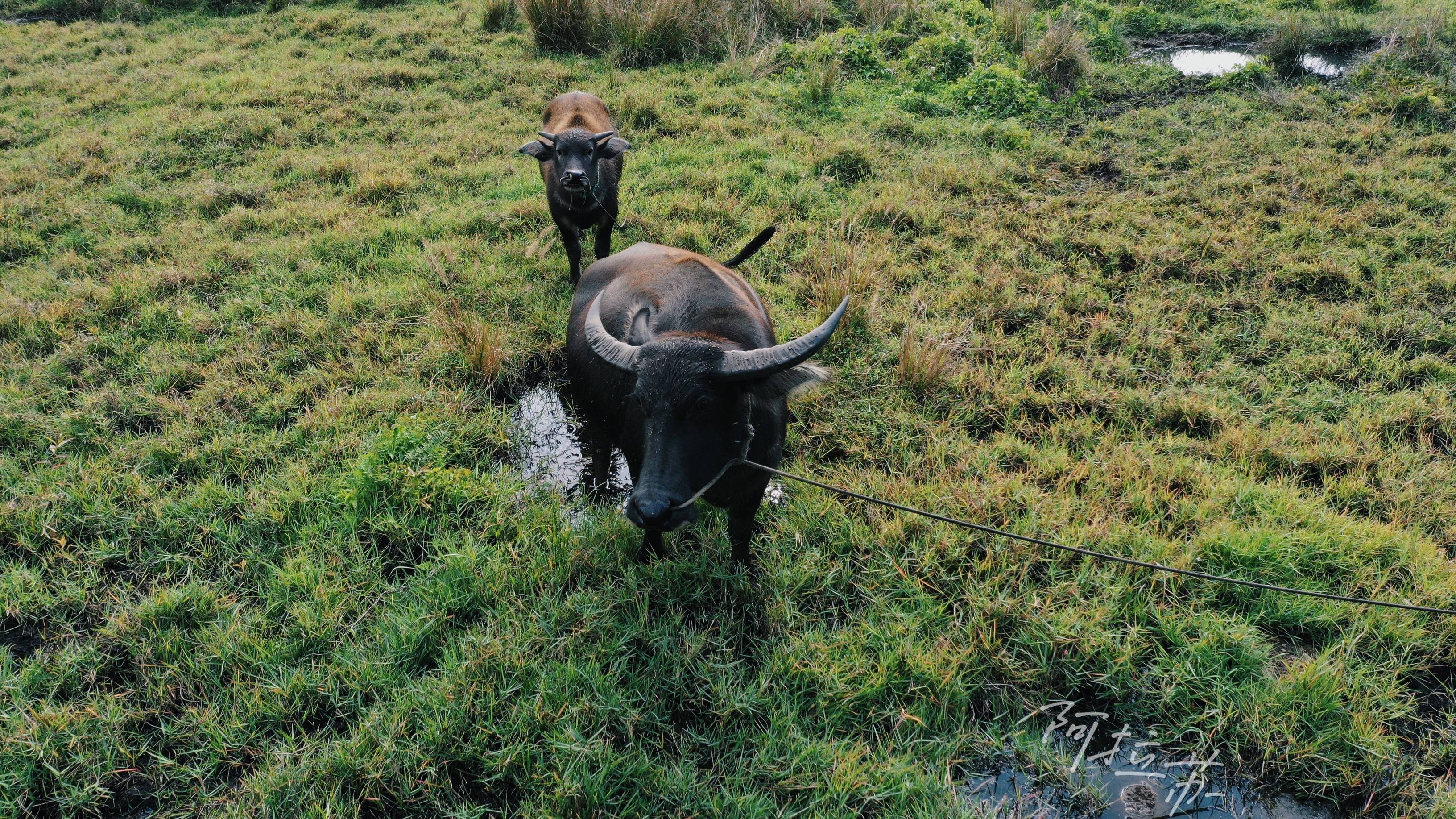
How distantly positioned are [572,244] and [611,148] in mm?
902

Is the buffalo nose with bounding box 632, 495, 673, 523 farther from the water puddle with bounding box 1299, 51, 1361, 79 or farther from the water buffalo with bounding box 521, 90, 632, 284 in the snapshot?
the water puddle with bounding box 1299, 51, 1361, 79

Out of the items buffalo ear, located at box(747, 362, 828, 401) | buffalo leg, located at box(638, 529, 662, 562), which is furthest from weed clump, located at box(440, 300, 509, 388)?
buffalo ear, located at box(747, 362, 828, 401)

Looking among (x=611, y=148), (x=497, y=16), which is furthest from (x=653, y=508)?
(x=497, y=16)

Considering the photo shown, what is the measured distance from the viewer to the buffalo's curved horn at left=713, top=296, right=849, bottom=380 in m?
2.40

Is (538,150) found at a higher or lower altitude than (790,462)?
higher

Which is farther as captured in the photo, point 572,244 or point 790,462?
point 572,244

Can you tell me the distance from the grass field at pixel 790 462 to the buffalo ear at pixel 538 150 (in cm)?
68

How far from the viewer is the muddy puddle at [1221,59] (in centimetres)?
805

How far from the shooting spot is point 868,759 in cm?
240

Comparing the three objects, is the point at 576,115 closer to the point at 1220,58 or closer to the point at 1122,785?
the point at 1122,785

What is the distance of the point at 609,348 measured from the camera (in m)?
2.70

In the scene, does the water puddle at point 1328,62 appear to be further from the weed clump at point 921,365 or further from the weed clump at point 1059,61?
the weed clump at point 921,365

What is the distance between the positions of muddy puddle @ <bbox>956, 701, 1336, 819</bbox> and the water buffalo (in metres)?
4.05

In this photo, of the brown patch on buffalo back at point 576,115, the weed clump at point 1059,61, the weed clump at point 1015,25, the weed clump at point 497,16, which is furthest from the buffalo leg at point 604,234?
the weed clump at point 497,16
